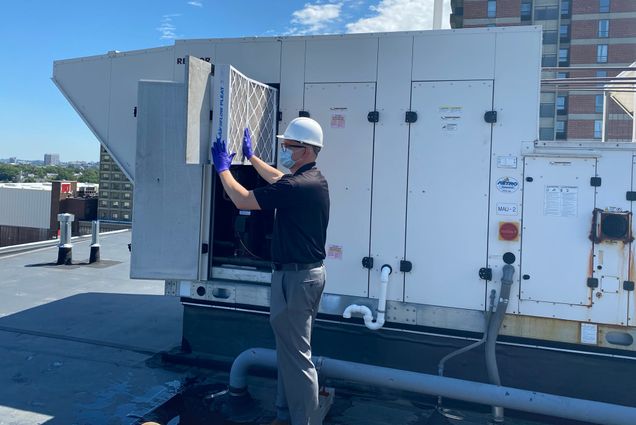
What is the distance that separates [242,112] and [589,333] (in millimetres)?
3138

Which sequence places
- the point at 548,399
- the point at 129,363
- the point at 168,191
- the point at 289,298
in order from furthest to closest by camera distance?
the point at 129,363 < the point at 168,191 < the point at 548,399 < the point at 289,298

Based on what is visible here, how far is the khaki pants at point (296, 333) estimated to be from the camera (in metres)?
3.15

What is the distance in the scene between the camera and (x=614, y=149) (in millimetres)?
3750

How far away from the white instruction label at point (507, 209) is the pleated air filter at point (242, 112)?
196 cm

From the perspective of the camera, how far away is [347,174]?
4285 millimetres

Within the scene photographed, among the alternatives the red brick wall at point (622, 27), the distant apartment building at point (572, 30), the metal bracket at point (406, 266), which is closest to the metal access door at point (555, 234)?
the metal bracket at point (406, 266)

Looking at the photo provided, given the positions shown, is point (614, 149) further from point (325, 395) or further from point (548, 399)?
point (325, 395)

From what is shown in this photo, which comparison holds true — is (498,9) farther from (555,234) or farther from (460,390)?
(460,390)

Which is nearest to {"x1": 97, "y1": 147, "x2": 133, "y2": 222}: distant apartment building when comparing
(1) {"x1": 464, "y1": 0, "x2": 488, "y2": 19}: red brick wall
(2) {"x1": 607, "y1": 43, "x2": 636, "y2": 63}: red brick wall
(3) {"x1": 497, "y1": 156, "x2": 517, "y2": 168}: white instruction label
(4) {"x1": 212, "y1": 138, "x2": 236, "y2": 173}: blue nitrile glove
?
(1) {"x1": 464, "y1": 0, "x2": 488, "y2": 19}: red brick wall

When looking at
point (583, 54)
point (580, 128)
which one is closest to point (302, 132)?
point (580, 128)

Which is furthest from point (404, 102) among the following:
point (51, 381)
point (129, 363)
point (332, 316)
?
point (51, 381)

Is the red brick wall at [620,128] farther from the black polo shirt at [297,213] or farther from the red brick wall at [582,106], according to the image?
the red brick wall at [582,106]

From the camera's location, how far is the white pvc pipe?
4027mm

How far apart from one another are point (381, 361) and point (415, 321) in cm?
55
